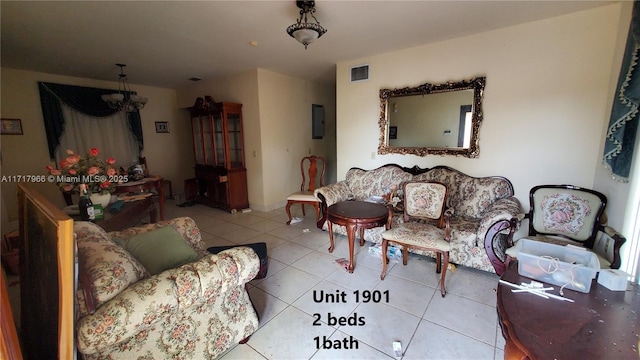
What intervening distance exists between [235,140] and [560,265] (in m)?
4.42

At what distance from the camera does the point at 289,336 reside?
1.68 m

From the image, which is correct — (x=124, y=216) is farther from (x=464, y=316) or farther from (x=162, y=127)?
(x=162, y=127)

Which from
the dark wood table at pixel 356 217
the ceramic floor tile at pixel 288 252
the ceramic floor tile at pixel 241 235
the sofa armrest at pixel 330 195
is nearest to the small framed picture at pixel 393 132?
the sofa armrest at pixel 330 195

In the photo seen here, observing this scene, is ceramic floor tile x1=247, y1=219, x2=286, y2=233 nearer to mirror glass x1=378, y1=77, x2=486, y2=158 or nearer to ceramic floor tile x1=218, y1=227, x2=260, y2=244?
ceramic floor tile x1=218, y1=227, x2=260, y2=244

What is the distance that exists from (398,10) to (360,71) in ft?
4.50

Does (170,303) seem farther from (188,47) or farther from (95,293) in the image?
(188,47)

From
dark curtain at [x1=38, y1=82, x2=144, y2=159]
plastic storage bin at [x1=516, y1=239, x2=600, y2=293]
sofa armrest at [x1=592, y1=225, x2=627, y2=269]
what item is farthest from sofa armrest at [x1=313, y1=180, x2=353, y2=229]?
dark curtain at [x1=38, y1=82, x2=144, y2=159]

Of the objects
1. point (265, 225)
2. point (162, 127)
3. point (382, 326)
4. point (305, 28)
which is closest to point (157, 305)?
point (382, 326)

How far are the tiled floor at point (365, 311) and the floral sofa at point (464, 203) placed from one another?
Answer: 225mm

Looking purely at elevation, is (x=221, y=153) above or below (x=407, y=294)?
above

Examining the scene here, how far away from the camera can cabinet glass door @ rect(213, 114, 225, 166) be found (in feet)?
14.4

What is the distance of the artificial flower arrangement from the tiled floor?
163 centimetres

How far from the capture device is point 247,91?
4.25 meters

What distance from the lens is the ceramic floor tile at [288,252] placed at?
272cm
